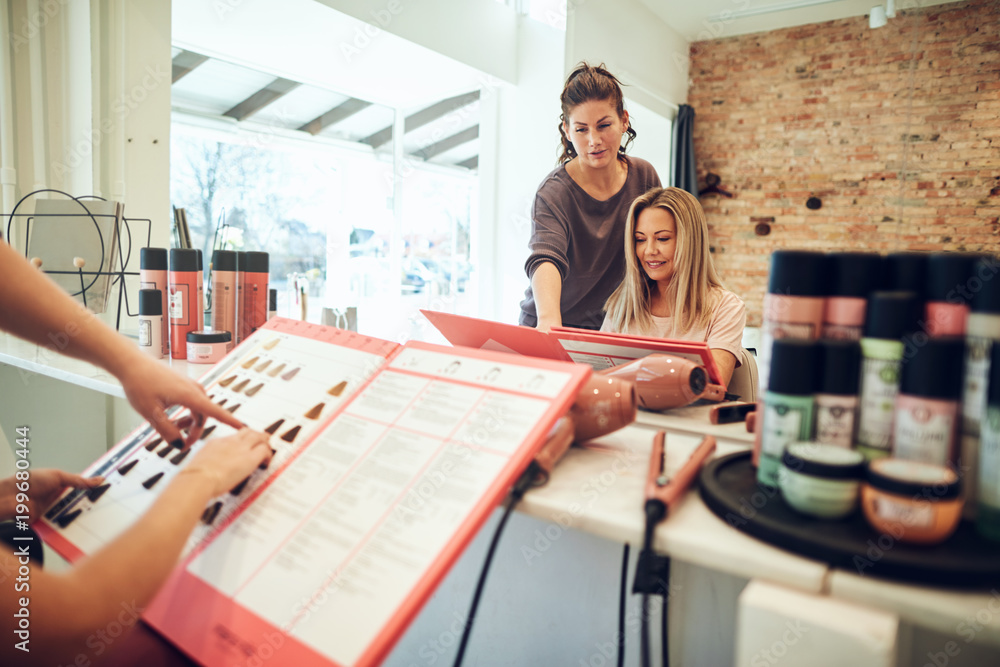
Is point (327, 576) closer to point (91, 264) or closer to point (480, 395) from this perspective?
point (480, 395)

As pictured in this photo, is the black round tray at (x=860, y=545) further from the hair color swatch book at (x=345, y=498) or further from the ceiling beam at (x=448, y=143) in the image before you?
the ceiling beam at (x=448, y=143)

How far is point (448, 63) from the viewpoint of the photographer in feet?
13.4

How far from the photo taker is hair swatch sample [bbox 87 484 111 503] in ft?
2.34

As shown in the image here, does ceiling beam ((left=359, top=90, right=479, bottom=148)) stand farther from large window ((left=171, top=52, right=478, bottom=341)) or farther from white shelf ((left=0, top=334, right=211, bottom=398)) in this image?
white shelf ((left=0, top=334, right=211, bottom=398))

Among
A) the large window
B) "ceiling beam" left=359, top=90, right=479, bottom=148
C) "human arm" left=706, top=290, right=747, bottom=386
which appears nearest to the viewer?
"human arm" left=706, top=290, right=747, bottom=386

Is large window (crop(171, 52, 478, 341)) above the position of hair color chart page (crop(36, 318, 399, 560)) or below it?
above

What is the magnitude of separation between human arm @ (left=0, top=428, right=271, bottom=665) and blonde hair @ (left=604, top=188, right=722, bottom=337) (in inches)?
53.9

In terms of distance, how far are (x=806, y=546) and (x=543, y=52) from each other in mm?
4295

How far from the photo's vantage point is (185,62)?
4004 mm

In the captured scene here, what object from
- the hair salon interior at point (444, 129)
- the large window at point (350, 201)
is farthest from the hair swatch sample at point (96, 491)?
the large window at point (350, 201)

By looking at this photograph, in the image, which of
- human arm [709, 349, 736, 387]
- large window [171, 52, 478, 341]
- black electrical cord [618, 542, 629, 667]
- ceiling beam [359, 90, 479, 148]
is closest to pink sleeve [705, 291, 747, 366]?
human arm [709, 349, 736, 387]

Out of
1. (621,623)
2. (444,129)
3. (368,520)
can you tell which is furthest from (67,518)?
(444,129)

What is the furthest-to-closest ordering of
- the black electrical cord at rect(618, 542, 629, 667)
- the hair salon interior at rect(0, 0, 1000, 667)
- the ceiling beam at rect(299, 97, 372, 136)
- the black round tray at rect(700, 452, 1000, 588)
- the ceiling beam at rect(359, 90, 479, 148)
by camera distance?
the ceiling beam at rect(299, 97, 372, 136), the ceiling beam at rect(359, 90, 479, 148), the hair salon interior at rect(0, 0, 1000, 667), the black electrical cord at rect(618, 542, 629, 667), the black round tray at rect(700, 452, 1000, 588)

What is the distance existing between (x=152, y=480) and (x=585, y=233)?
61.7 inches
